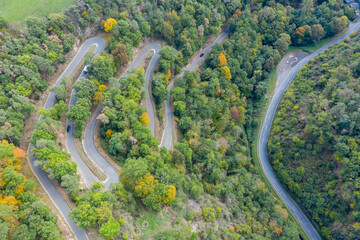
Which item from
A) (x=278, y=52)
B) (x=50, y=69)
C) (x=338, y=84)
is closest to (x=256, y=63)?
(x=278, y=52)

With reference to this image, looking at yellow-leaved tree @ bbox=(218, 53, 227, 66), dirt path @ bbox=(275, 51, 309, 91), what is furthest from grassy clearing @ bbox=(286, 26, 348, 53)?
yellow-leaved tree @ bbox=(218, 53, 227, 66)

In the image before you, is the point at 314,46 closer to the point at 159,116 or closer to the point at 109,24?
the point at 159,116

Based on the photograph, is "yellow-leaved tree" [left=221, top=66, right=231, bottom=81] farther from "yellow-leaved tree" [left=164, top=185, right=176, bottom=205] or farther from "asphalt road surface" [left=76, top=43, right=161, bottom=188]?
"yellow-leaved tree" [left=164, top=185, right=176, bottom=205]

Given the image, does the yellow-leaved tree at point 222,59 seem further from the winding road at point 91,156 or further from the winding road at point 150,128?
the winding road at point 91,156

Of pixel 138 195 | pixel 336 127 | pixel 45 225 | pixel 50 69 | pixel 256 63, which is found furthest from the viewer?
pixel 256 63

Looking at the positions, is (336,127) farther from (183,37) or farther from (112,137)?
(112,137)

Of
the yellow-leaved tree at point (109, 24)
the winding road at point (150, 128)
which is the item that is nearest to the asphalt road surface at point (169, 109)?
the winding road at point (150, 128)

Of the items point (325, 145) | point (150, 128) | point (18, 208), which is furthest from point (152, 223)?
point (325, 145)
